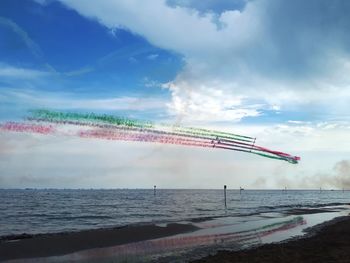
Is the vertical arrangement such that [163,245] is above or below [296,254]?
below

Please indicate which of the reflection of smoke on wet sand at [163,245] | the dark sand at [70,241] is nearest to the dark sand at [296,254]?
the reflection of smoke on wet sand at [163,245]

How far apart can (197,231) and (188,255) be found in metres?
15.7

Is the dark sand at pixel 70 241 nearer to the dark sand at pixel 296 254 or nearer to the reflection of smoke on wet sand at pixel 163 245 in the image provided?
the reflection of smoke on wet sand at pixel 163 245

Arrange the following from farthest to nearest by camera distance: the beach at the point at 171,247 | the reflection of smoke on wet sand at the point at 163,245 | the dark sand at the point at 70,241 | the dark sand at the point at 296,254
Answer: the dark sand at the point at 70,241 < the reflection of smoke on wet sand at the point at 163,245 < the beach at the point at 171,247 < the dark sand at the point at 296,254

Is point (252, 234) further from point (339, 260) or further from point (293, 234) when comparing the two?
point (339, 260)

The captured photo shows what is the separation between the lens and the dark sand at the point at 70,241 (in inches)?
1125

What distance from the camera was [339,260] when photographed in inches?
797

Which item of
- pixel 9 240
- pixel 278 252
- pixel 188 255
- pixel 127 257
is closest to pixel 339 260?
pixel 278 252

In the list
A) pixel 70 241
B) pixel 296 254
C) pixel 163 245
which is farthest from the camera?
pixel 70 241

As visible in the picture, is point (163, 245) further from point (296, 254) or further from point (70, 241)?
point (296, 254)

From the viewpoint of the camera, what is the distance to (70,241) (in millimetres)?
33812

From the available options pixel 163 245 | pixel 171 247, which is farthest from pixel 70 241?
pixel 171 247

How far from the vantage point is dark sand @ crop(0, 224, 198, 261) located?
28.6 m

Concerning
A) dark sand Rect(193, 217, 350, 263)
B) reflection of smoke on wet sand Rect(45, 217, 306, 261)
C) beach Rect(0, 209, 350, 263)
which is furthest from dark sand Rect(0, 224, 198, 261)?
dark sand Rect(193, 217, 350, 263)
